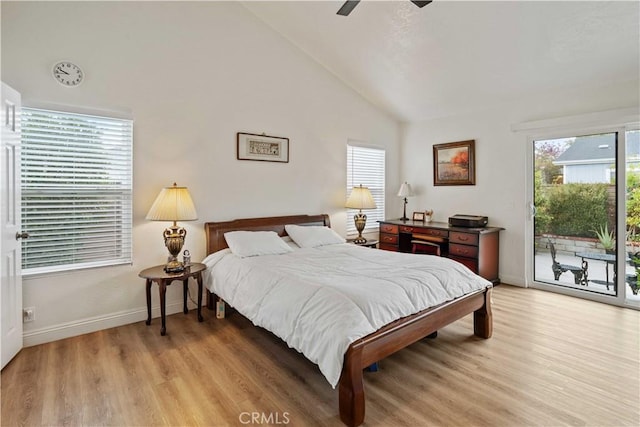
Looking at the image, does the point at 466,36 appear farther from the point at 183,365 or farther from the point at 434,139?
the point at 183,365

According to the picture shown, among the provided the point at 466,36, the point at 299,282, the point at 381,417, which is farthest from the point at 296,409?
the point at 466,36

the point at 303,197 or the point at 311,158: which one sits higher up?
the point at 311,158

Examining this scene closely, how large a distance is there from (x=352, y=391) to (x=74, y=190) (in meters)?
2.90

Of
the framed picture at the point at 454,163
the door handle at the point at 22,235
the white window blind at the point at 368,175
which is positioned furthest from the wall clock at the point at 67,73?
the framed picture at the point at 454,163

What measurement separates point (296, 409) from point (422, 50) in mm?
3878

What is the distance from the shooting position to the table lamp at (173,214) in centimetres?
315

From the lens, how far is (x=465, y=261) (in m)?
4.45

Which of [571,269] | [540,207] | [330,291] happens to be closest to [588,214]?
[540,207]

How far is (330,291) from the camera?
2.22 meters

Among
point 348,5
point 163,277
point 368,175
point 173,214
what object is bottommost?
point 163,277

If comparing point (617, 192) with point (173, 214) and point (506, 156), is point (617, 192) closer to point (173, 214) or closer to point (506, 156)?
point (506, 156)

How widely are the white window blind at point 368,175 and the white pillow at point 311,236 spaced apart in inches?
41.0

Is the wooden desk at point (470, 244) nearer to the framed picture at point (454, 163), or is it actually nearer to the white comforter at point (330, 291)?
the framed picture at point (454, 163)

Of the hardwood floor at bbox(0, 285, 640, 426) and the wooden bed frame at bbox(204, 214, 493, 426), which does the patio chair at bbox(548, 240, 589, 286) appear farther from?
the wooden bed frame at bbox(204, 214, 493, 426)
